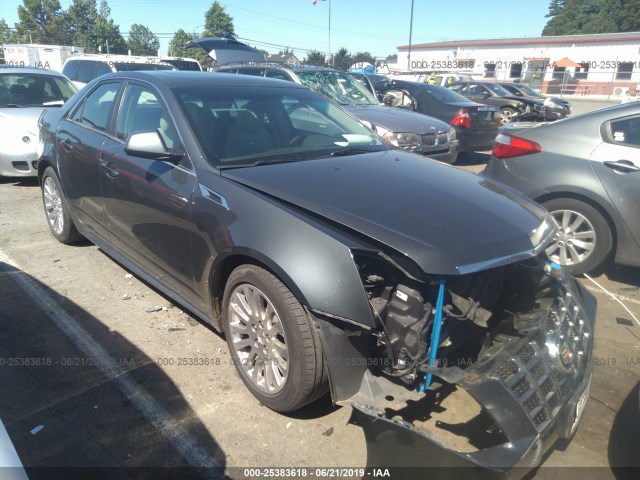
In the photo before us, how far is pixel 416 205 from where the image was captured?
2561 millimetres

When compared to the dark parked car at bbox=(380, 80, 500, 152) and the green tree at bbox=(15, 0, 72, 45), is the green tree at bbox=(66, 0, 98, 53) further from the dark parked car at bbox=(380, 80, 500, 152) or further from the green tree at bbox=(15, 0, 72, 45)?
the dark parked car at bbox=(380, 80, 500, 152)

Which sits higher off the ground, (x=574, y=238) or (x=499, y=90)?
(x=499, y=90)

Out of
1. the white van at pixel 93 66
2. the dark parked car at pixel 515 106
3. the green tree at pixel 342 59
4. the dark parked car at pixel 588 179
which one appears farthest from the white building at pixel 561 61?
the dark parked car at pixel 588 179

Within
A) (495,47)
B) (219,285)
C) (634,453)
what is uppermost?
(495,47)

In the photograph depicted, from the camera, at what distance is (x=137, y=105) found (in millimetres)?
3664

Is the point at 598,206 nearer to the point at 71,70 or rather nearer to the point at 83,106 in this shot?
the point at 83,106

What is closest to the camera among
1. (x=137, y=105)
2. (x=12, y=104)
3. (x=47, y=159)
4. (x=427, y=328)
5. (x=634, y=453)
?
(x=427, y=328)

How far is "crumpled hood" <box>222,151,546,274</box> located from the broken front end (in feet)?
0.47

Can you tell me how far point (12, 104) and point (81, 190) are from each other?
4598 mm

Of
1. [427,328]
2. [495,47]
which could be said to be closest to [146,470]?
[427,328]

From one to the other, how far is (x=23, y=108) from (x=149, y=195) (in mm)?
5656

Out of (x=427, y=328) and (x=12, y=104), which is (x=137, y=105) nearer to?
(x=427, y=328)

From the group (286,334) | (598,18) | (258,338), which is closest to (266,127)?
(258,338)

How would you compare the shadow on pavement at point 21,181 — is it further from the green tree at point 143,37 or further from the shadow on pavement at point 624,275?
the green tree at point 143,37
